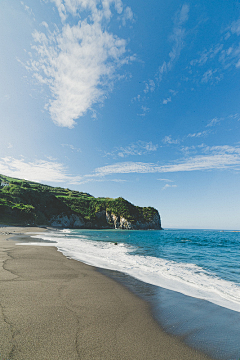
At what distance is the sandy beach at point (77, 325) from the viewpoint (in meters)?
2.78

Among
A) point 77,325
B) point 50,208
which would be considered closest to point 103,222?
point 50,208

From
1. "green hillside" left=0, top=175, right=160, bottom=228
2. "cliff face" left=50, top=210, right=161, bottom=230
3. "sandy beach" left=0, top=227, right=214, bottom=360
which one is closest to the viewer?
"sandy beach" left=0, top=227, right=214, bottom=360

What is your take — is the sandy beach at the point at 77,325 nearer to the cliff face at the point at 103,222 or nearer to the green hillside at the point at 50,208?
the green hillside at the point at 50,208

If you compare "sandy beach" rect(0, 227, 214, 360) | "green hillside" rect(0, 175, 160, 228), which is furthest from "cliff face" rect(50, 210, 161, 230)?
"sandy beach" rect(0, 227, 214, 360)

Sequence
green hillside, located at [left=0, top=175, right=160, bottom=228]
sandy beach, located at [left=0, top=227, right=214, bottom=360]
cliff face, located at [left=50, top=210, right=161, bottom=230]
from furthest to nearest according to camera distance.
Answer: cliff face, located at [left=50, top=210, right=161, bottom=230]
green hillside, located at [left=0, top=175, right=160, bottom=228]
sandy beach, located at [left=0, top=227, right=214, bottom=360]

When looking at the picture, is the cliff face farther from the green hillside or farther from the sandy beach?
the sandy beach

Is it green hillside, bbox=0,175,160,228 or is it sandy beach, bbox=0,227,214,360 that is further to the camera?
green hillside, bbox=0,175,160,228

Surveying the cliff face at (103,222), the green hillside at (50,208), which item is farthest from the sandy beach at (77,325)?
the cliff face at (103,222)

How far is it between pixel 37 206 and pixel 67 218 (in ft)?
65.1

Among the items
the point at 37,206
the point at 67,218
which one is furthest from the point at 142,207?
the point at 37,206

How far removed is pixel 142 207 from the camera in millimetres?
148375

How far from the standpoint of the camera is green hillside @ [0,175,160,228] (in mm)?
64562

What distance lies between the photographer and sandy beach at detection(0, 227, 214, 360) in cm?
278

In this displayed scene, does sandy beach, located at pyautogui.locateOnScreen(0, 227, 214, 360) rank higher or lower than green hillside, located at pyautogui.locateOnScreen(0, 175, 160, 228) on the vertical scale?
lower
